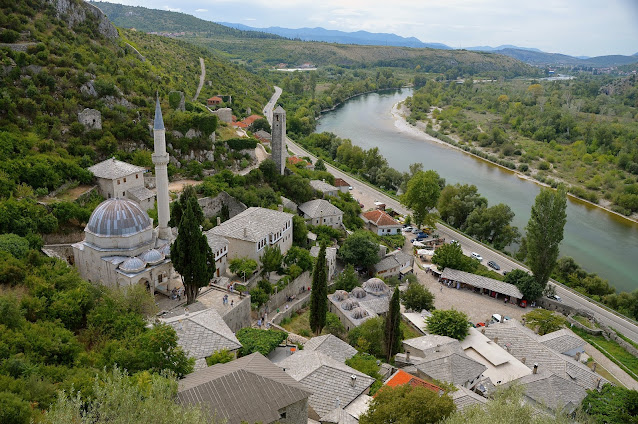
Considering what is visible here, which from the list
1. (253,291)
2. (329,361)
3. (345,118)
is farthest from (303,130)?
(329,361)

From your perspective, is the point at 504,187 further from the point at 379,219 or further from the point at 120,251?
the point at 120,251

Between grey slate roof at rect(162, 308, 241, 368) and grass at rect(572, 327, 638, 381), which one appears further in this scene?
grass at rect(572, 327, 638, 381)

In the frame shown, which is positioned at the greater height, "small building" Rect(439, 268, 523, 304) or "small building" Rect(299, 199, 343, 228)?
"small building" Rect(299, 199, 343, 228)

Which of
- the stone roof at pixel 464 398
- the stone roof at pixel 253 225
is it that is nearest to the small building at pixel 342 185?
the stone roof at pixel 253 225

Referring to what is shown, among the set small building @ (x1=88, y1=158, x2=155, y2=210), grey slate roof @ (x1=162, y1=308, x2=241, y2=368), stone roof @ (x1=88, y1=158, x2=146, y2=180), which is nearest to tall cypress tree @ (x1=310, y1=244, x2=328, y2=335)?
grey slate roof @ (x1=162, y1=308, x2=241, y2=368)

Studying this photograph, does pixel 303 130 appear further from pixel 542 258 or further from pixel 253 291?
pixel 253 291

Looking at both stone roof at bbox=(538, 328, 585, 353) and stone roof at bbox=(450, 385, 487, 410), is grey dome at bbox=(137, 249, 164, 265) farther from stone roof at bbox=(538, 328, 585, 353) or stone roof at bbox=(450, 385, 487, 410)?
stone roof at bbox=(538, 328, 585, 353)

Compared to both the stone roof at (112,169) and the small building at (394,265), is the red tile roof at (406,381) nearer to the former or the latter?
the small building at (394,265)
